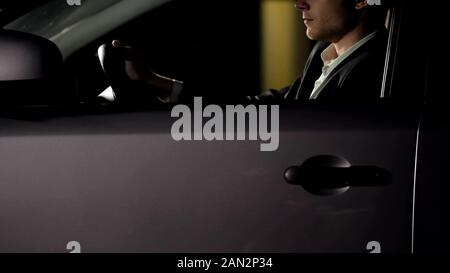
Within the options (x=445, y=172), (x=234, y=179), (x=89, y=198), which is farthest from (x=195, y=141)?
(x=445, y=172)

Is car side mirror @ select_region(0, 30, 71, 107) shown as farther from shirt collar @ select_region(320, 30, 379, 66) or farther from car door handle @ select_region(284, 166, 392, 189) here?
shirt collar @ select_region(320, 30, 379, 66)

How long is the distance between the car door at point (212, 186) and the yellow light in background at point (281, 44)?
0.60 m

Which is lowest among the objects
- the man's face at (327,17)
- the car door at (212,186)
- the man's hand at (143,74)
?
the car door at (212,186)

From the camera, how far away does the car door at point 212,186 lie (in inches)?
82.6

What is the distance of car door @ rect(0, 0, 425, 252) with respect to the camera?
2.10m

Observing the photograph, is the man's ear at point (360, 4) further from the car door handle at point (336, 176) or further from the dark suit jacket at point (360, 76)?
the car door handle at point (336, 176)

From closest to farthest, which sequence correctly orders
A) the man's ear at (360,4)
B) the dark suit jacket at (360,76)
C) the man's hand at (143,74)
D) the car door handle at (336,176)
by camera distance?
the car door handle at (336,176) → the dark suit jacket at (360,76) → the man's ear at (360,4) → the man's hand at (143,74)

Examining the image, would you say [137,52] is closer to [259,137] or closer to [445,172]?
[259,137]

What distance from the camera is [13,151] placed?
2.21m

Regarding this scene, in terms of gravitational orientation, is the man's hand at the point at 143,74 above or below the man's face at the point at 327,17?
below

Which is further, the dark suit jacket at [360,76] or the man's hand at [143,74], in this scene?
the man's hand at [143,74]

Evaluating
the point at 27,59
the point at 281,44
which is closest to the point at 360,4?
the point at 281,44

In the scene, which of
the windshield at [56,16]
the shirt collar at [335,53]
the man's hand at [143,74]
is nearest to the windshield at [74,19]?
the windshield at [56,16]

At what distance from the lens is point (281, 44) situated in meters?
2.97
